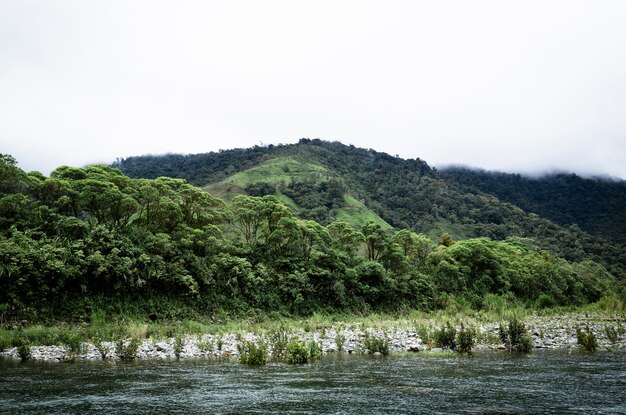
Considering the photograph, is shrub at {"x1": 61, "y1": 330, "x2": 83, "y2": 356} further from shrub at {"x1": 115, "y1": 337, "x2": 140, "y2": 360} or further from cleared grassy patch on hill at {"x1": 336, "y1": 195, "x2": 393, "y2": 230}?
cleared grassy patch on hill at {"x1": 336, "y1": 195, "x2": 393, "y2": 230}

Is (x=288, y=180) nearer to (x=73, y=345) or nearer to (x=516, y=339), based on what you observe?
(x=73, y=345)

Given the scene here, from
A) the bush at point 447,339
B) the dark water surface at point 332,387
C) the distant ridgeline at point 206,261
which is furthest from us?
the distant ridgeline at point 206,261

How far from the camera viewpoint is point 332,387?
14.7 meters

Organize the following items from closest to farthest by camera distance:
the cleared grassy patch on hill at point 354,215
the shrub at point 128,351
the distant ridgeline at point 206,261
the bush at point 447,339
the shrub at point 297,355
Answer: the shrub at point 297,355, the shrub at point 128,351, the bush at point 447,339, the distant ridgeline at point 206,261, the cleared grassy patch on hill at point 354,215

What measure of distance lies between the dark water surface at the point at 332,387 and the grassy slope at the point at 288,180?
100318 mm

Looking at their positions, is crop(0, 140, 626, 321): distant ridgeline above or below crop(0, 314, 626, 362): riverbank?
above

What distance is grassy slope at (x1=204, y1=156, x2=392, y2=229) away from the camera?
132 m

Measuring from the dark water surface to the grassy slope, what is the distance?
3950 inches

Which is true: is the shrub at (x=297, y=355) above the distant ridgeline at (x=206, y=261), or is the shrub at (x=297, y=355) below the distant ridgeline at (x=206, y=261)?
below

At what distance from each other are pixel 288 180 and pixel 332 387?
143346 millimetres

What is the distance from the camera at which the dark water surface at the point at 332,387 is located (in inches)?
465

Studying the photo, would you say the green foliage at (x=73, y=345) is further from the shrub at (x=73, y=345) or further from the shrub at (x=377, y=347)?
the shrub at (x=377, y=347)

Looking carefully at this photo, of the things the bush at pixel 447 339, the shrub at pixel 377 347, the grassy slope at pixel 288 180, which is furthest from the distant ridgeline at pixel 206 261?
the grassy slope at pixel 288 180

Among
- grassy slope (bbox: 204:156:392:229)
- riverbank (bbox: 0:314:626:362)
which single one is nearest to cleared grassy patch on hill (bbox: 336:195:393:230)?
grassy slope (bbox: 204:156:392:229)
